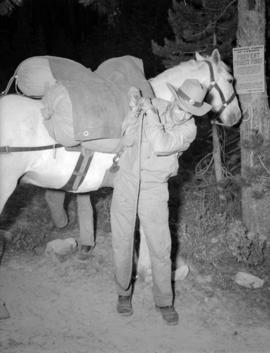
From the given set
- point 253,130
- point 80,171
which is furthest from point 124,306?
point 253,130

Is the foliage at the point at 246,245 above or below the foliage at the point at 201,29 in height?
below

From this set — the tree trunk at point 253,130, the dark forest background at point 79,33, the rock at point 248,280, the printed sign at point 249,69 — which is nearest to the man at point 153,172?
the rock at point 248,280

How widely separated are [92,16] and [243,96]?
22873 mm

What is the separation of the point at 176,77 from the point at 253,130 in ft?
4.34

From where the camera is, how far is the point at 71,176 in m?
3.79

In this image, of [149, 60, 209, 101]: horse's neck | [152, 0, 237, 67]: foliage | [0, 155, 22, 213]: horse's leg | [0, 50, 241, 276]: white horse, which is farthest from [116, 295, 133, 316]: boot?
[152, 0, 237, 67]: foliage

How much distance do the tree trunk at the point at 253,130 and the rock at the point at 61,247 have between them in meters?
2.28

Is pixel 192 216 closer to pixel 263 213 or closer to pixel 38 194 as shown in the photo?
pixel 263 213

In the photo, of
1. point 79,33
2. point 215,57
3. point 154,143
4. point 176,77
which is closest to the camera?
point 154,143

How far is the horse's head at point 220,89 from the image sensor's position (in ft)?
13.6

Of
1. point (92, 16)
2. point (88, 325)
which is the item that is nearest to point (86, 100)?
point (88, 325)

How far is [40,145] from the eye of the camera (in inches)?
142

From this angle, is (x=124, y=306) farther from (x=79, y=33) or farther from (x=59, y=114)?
(x=79, y=33)

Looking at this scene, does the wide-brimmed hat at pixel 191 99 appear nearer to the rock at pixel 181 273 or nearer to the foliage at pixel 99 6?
the rock at pixel 181 273
